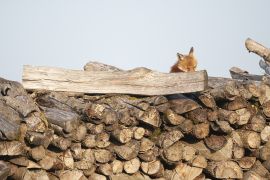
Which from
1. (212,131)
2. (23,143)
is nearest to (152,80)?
(212,131)

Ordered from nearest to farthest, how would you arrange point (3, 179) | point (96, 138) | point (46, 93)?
point (3, 179)
point (96, 138)
point (46, 93)

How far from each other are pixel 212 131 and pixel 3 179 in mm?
3674

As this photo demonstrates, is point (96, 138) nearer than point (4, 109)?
No

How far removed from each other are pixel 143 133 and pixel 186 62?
2.88 meters

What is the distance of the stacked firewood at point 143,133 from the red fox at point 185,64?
1720mm

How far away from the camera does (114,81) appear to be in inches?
305

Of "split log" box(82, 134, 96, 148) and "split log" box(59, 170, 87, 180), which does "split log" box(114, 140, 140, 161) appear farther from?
"split log" box(59, 170, 87, 180)

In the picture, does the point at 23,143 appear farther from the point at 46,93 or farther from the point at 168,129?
the point at 168,129

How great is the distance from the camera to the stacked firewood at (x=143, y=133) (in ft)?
21.3

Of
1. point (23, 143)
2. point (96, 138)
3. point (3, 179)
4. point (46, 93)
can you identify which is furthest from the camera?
point (46, 93)

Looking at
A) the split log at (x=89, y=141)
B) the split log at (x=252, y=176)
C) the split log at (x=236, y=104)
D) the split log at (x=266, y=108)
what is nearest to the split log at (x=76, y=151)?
the split log at (x=89, y=141)

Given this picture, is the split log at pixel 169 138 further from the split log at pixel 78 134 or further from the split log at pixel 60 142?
the split log at pixel 60 142

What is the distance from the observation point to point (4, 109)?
6.17m

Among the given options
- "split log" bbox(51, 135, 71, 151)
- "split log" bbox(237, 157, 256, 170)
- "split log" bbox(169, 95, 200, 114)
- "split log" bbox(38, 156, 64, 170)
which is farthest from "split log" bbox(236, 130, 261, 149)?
"split log" bbox(38, 156, 64, 170)
